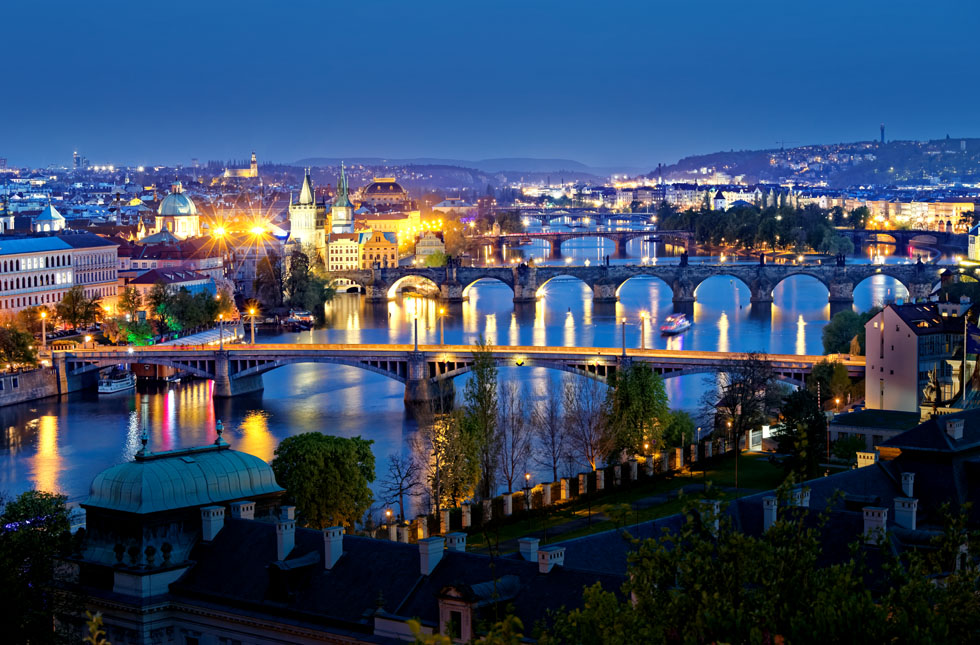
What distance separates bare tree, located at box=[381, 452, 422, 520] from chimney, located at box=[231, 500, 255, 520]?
28.5 ft

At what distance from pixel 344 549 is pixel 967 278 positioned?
52.3 meters

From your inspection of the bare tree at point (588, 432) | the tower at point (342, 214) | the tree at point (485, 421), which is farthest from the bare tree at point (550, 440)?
the tower at point (342, 214)

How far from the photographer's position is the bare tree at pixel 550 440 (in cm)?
2976

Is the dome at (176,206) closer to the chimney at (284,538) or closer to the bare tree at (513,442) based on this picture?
the bare tree at (513,442)

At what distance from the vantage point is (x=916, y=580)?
921cm

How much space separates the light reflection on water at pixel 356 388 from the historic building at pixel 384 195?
78.5 m

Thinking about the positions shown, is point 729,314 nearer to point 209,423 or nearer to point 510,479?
point 209,423

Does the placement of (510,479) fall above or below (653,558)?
below

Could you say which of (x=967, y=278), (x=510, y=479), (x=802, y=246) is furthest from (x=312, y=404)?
(x=802, y=246)

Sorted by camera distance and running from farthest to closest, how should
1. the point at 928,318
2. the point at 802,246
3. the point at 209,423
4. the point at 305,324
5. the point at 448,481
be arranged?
1. the point at 802,246
2. the point at 305,324
3. the point at 209,423
4. the point at 928,318
5. the point at 448,481

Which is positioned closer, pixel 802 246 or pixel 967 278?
pixel 967 278

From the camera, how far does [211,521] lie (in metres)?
15.6

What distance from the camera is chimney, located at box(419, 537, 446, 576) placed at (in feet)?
44.9

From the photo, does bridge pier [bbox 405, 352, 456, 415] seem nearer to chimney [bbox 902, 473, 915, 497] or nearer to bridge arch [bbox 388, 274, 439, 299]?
chimney [bbox 902, 473, 915, 497]
